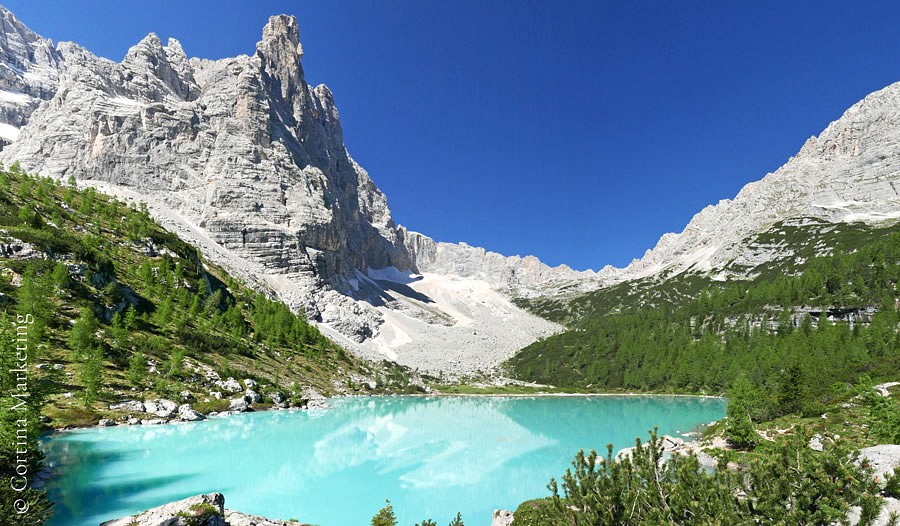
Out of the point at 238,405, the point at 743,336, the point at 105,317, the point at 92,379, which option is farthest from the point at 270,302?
the point at 743,336

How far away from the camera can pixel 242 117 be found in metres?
166

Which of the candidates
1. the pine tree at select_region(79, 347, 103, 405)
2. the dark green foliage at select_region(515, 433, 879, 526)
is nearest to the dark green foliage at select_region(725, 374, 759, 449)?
the dark green foliage at select_region(515, 433, 879, 526)

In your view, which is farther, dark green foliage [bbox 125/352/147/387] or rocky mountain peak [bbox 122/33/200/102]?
rocky mountain peak [bbox 122/33/200/102]

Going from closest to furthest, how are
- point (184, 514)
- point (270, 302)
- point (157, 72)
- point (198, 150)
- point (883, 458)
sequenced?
point (883, 458) < point (184, 514) < point (270, 302) < point (198, 150) < point (157, 72)

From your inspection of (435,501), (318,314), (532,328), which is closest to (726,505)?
(435,501)

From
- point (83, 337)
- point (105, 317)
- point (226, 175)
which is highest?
point (226, 175)

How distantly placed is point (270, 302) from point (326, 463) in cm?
8223

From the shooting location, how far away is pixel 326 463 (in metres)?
32.0

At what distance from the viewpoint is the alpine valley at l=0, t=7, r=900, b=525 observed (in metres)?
38.6

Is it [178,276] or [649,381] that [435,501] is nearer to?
[178,276]

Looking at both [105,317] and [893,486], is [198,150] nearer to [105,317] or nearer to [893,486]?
[105,317]

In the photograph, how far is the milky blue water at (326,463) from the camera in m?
20.9

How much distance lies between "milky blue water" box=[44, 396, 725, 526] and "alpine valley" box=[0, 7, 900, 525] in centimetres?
433

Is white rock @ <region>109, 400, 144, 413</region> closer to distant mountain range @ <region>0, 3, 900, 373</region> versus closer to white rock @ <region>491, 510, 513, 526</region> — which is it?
white rock @ <region>491, 510, 513, 526</region>
